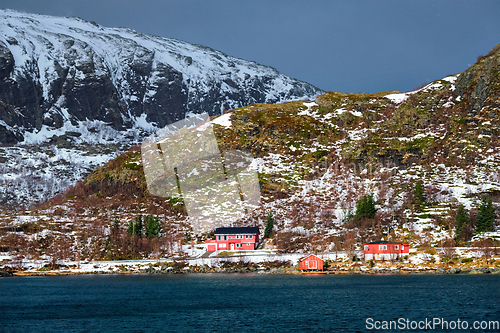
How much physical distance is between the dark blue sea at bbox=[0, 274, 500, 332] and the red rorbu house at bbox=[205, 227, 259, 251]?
2859cm

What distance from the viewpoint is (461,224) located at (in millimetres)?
120000

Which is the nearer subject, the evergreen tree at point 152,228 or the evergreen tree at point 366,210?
the evergreen tree at point 366,210

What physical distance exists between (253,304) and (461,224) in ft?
221

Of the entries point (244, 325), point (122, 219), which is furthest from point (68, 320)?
point (122, 219)

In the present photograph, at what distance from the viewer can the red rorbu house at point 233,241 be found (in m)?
135

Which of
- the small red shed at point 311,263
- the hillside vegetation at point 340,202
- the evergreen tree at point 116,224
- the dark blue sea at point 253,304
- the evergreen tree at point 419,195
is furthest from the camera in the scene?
the evergreen tree at point 116,224

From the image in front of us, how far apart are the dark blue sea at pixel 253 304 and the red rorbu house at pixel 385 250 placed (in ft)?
41.3

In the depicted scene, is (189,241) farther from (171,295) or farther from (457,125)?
(457,125)

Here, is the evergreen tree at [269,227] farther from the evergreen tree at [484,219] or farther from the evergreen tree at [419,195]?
the evergreen tree at [484,219]

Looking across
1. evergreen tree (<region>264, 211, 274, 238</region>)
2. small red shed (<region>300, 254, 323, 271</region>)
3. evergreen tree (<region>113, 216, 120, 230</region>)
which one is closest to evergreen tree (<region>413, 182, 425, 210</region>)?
evergreen tree (<region>264, 211, 274, 238</region>)

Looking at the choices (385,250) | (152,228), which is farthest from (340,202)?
(152,228)
